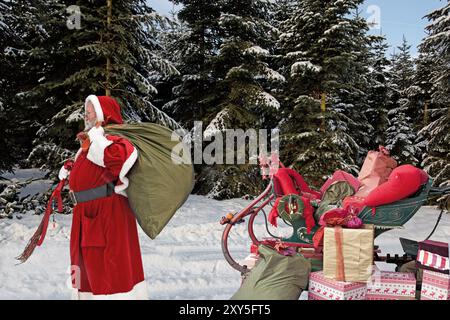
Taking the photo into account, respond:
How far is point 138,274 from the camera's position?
3072 mm

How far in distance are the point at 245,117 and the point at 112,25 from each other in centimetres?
535

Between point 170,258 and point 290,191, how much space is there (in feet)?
9.14

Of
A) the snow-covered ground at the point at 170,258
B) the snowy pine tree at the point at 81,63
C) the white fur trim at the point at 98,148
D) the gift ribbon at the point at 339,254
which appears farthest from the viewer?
the snowy pine tree at the point at 81,63

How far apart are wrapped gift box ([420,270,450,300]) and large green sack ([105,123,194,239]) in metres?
2.18

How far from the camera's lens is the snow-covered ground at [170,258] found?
4.47 meters

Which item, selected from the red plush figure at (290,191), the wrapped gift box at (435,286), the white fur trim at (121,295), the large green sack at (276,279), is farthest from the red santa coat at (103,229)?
the wrapped gift box at (435,286)

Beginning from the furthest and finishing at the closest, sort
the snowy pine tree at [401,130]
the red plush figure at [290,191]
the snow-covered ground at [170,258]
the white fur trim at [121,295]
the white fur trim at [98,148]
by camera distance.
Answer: the snowy pine tree at [401,130], the snow-covered ground at [170,258], the red plush figure at [290,191], the white fur trim at [121,295], the white fur trim at [98,148]

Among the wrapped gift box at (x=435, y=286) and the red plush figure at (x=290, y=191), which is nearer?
the wrapped gift box at (x=435, y=286)

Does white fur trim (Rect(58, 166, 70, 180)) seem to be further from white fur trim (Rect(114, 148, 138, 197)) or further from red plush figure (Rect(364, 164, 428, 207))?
red plush figure (Rect(364, 164, 428, 207))

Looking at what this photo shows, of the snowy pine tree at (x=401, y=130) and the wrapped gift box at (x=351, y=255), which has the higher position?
the snowy pine tree at (x=401, y=130)

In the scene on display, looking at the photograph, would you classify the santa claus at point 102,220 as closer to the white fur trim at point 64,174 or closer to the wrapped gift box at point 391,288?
the white fur trim at point 64,174

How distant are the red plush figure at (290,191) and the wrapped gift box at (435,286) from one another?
1087 mm

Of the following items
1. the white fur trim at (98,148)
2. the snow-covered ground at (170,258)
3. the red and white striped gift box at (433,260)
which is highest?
the white fur trim at (98,148)

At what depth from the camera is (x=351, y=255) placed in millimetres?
2977
